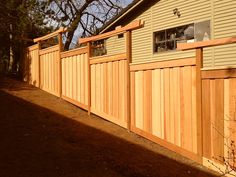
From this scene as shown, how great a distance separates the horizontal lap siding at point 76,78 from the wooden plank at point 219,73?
15.2 ft

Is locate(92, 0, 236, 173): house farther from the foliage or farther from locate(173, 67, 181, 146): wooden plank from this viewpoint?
the foliage

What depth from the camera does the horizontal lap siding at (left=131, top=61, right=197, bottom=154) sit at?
7066 mm

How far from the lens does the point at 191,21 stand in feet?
45.4

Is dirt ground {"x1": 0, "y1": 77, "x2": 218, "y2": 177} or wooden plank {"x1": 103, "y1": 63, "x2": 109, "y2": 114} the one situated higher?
wooden plank {"x1": 103, "y1": 63, "x2": 109, "y2": 114}

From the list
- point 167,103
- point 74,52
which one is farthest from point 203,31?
point 167,103

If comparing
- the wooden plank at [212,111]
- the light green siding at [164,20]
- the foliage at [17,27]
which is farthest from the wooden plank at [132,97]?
the foliage at [17,27]

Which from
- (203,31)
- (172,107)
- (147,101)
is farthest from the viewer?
(203,31)

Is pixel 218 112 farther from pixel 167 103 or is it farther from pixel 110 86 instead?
pixel 110 86

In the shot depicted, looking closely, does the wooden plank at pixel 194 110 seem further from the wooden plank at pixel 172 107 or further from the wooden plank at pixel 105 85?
the wooden plank at pixel 105 85

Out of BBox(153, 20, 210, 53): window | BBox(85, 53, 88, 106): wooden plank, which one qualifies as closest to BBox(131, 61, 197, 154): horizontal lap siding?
BBox(85, 53, 88, 106): wooden plank

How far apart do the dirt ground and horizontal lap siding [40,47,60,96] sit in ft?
6.11

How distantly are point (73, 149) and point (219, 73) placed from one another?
2786 millimetres

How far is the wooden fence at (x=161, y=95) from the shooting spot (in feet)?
20.9

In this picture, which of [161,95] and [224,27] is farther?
[224,27]
